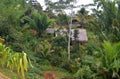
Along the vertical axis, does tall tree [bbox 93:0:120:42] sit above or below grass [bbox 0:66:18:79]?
above

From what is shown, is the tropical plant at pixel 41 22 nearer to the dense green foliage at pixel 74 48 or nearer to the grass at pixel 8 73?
the dense green foliage at pixel 74 48

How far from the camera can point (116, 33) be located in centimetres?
1248

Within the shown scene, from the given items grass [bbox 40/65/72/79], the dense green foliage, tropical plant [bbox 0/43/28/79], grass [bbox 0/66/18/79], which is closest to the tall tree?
the dense green foliage

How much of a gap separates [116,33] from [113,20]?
2.09 feet

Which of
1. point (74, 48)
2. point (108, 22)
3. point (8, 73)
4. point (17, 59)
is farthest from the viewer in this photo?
point (74, 48)

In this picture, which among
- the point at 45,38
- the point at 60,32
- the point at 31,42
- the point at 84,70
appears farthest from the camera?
the point at 45,38

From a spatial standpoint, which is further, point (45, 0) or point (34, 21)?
point (45, 0)

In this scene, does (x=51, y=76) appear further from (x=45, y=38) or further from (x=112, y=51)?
(x=45, y=38)

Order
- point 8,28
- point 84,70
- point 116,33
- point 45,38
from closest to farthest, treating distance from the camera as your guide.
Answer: point 84,70, point 116,33, point 8,28, point 45,38

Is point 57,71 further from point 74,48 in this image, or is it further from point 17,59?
point 17,59

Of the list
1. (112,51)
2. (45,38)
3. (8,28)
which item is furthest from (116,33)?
(45,38)

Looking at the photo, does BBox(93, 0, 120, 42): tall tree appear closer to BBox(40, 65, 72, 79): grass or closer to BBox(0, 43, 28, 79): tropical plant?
BBox(40, 65, 72, 79): grass

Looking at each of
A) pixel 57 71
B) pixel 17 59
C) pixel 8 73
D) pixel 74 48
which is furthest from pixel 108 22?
pixel 17 59

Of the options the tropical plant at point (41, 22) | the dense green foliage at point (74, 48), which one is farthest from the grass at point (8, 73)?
the tropical plant at point (41, 22)
